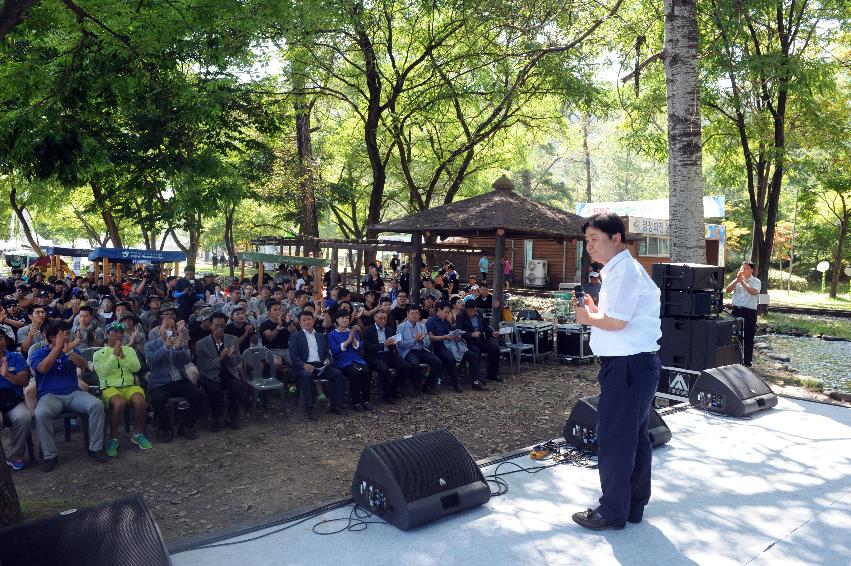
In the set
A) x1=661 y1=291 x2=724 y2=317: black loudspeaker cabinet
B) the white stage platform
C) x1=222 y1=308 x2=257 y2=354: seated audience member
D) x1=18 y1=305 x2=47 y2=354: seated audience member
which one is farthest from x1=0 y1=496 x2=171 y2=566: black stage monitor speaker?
x1=661 y1=291 x2=724 y2=317: black loudspeaker cabinet

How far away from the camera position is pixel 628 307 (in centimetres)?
386

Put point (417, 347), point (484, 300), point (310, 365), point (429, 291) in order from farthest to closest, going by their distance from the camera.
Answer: point (429, 291) → point (484, 300) → point (417, 347) → point (310, 365)

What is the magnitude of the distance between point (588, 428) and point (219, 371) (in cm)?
431

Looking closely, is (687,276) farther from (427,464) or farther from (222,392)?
(222,392)

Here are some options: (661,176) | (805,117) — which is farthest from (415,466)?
(661,176)

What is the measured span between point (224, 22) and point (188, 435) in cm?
680

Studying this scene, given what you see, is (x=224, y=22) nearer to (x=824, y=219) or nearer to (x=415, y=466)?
(x=415, y=466)

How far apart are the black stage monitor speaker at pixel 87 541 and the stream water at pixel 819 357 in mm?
9489

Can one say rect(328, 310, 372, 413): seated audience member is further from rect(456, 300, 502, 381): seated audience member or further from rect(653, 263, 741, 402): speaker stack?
rect(653, 263, 741, 402): speaker stack

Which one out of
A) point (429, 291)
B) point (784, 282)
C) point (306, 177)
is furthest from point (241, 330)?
point (784, 282)

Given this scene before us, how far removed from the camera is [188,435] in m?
7.06

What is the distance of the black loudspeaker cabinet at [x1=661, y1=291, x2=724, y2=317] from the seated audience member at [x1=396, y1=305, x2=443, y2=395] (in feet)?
10.6

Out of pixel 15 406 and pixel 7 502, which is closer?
pixel 7 502

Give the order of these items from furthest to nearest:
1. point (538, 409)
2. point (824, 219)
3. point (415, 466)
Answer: point (824, 219) → point (538, 409) → point (415, 466)
